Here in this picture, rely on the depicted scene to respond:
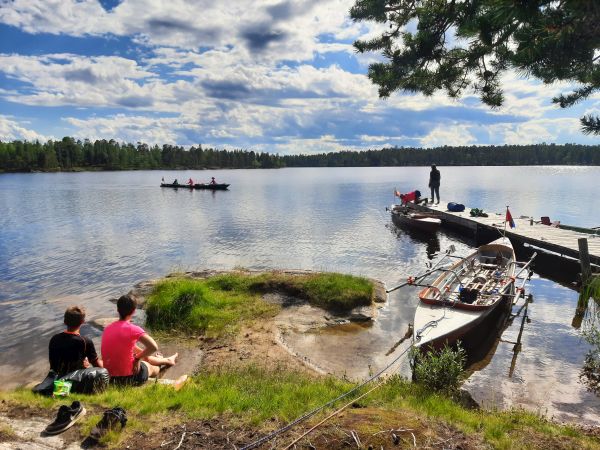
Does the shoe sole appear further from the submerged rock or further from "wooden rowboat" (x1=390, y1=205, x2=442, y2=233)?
"wooden rowboat" (x1=390, y1=205, x2=442, y2=233)

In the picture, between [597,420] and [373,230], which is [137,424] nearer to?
[597,420]

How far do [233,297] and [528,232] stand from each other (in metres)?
22.8

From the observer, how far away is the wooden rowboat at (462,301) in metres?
12.5

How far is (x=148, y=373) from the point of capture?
9.12 meters

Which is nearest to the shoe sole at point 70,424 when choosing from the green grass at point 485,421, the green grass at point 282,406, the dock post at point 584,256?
the green grass at point 282,406

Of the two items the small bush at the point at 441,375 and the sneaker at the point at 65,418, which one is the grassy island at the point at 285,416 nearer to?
the sneaker at the point at 65,418

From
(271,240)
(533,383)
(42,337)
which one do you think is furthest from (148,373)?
(271,240)

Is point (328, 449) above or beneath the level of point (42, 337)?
above

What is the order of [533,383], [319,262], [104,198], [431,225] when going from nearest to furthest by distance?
[533,383]
[319,262]
[431,225]
[104,198]

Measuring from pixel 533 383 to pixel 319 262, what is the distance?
1624 cm

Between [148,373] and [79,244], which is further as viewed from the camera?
[79,244]

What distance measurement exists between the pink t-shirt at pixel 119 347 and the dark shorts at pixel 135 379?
82 mm

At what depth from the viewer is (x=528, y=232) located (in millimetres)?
29859

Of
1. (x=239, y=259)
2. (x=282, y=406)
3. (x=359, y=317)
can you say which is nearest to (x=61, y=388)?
(x=282, y=406)
